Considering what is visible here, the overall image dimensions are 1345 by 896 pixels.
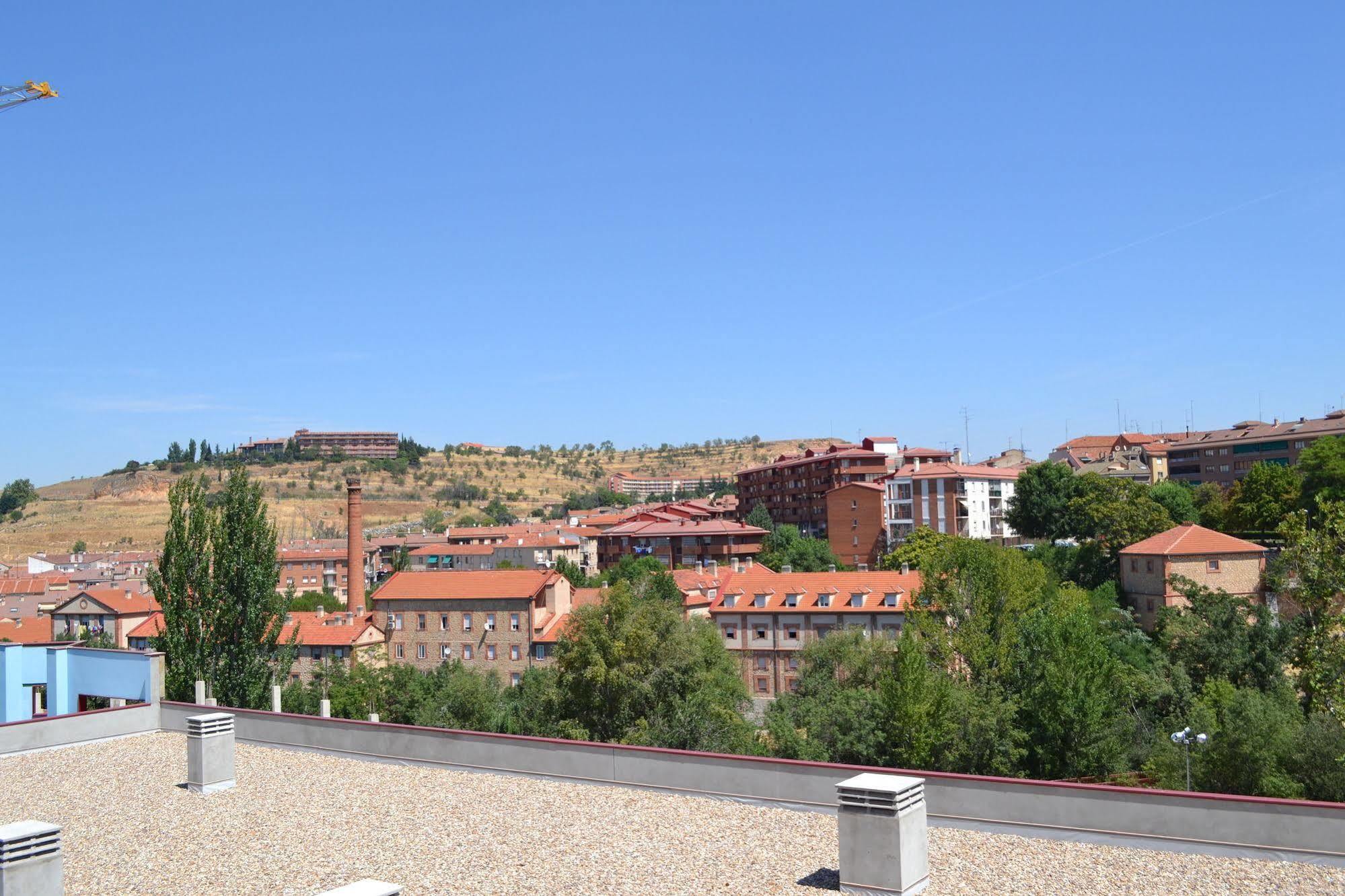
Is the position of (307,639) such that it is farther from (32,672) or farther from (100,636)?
(32,672)

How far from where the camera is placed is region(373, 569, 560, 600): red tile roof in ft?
199

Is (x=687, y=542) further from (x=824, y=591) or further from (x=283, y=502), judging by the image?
(x=283, y=502)

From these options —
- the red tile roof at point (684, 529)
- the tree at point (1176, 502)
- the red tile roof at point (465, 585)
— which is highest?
the tree at point (1176, 502)

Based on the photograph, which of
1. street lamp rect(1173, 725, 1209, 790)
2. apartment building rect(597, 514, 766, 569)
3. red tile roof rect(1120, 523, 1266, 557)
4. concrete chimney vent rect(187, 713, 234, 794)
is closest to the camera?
concrete chimney vent rect(187, 713, 234, 794)

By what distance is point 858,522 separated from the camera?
90250 millimetres

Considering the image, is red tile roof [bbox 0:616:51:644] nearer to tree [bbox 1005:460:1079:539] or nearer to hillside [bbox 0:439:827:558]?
tree [bbox 1005:460:1079:539]

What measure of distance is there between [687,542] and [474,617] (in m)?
36.0

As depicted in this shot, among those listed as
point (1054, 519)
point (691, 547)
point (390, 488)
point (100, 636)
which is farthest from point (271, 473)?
point (1054, 519)

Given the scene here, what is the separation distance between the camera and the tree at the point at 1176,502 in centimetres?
7381

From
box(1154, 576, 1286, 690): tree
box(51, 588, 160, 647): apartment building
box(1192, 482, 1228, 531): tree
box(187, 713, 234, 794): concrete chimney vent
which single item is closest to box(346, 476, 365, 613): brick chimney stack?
box(51, 588, 160, 647): apartment building

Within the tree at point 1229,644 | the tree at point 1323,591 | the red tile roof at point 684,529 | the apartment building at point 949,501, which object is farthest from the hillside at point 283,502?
the tree at point 1323,591

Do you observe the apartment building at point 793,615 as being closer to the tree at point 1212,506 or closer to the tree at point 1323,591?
the tree at point 1212,506

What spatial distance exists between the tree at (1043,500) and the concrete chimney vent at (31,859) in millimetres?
73745

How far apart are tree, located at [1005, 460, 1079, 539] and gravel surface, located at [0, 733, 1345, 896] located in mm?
68612
